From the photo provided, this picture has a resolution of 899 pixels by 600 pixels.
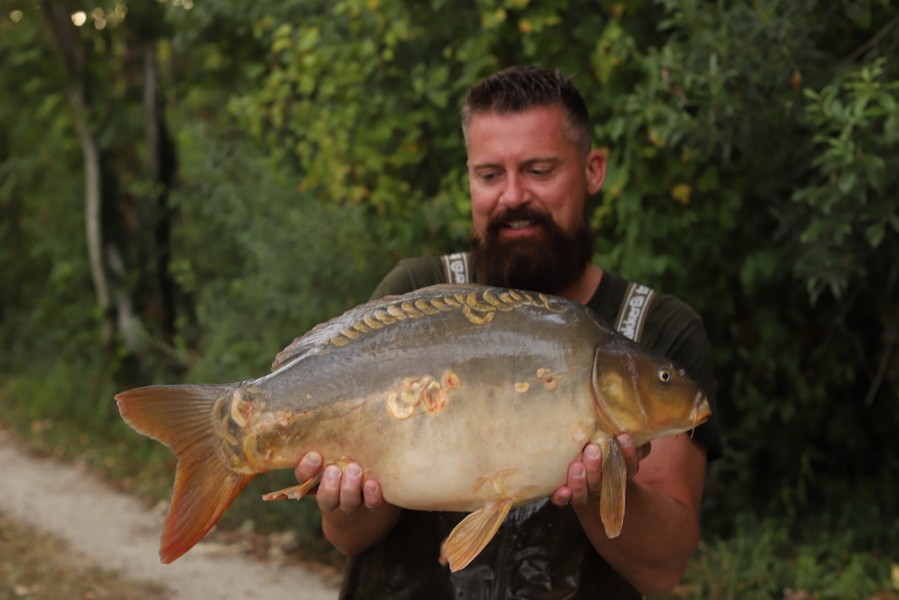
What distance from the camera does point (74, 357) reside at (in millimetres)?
8742

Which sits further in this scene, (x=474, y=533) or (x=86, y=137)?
(x=86, y=137)

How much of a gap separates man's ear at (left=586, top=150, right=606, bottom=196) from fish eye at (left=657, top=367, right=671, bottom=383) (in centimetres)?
70

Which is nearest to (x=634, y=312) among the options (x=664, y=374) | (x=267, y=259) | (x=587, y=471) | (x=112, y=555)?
(x=664, y=374)

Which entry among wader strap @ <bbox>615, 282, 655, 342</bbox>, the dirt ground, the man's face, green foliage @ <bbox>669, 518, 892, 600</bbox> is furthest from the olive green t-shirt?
the dirt ground

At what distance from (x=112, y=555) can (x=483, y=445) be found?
147 inches

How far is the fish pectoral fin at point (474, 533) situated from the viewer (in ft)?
5.73

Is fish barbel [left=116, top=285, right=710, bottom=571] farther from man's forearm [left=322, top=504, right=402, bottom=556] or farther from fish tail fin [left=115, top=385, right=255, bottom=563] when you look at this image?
man's forearm [left=322, top=504, right=402, bottom=556]

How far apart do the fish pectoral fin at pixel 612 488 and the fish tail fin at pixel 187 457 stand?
582 millimetres

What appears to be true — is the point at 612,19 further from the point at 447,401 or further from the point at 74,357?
the point at 74,357

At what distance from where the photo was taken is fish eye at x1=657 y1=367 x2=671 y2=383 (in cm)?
182

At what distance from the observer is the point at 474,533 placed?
175 cm

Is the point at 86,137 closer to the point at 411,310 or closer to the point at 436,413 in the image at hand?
the point at 411,310

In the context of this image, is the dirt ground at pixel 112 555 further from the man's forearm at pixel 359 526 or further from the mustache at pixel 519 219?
A: the mustache at pixel 519 219

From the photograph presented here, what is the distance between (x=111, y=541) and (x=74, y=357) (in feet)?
12.7
